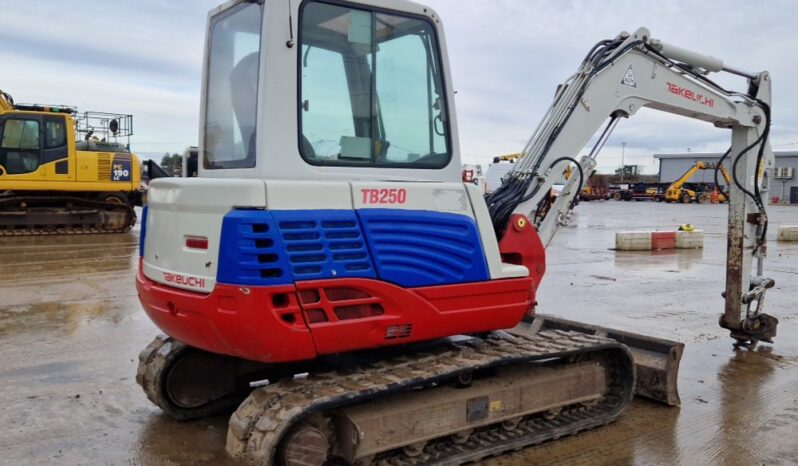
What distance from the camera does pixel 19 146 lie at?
1631cm

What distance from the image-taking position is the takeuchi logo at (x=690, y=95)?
6137 mm

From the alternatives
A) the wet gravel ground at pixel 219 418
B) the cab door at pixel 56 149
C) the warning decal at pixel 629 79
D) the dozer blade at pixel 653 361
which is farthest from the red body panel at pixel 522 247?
the cab door at pixel 56 149

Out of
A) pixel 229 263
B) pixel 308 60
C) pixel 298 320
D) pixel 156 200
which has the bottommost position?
pixel 298 320

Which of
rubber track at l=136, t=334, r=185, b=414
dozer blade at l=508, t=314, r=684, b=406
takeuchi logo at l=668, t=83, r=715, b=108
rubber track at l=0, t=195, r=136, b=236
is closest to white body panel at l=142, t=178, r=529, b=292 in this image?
rubber track at l=136, t=334, r=185, b=414

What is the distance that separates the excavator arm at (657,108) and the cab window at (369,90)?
1.09m

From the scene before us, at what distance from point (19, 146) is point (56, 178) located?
42.6 inches

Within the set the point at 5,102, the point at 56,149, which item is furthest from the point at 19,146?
the point at 5,102

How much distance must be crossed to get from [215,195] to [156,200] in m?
0.80

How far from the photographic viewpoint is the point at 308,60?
158 inches

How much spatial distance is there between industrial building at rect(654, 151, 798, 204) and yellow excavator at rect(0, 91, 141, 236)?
5261 centimetres

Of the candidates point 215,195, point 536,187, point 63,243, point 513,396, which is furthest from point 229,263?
point 63,243

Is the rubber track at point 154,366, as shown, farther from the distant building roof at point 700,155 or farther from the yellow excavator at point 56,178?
the distant building roof at point 700,155

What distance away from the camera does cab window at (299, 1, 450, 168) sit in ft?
13.2

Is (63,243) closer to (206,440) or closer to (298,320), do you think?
(206,440)
